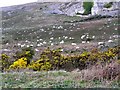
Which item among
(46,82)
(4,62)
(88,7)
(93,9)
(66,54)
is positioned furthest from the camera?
(88,7)

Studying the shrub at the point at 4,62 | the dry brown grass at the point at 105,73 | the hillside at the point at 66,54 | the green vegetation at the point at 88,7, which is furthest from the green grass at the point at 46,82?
the green vegetation at the point at 88,7

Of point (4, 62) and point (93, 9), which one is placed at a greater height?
point (4, 62)

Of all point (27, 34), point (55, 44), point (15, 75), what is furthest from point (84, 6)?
point (15, 75)

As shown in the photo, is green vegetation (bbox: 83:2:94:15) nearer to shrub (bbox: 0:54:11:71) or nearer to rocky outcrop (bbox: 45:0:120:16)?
rocky outcrop (bbox: 45:0:120:16)

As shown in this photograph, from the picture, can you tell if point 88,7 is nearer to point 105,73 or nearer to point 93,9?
point 93,9

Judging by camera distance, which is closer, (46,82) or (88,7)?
(46,82)

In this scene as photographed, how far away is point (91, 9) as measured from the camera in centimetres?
5919

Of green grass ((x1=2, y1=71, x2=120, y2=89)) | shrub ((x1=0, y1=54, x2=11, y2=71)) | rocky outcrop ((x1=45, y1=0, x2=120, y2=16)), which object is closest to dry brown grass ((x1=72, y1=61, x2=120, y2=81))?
green grass ((x1=2, y1=71, x2=120, y2=89))

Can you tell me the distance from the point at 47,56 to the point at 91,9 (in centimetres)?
3932

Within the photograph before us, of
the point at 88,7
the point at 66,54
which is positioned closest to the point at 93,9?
the point at 88,7

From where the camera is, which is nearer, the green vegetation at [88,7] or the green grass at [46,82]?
the green grass at [46,82]

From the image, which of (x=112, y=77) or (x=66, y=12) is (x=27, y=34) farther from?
(x=112, y=77)

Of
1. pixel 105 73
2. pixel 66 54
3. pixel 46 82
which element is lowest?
pixel 66 54

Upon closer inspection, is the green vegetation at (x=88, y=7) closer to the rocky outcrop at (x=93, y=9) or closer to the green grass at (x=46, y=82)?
the rocky outcrop at (x=93, y=9)
